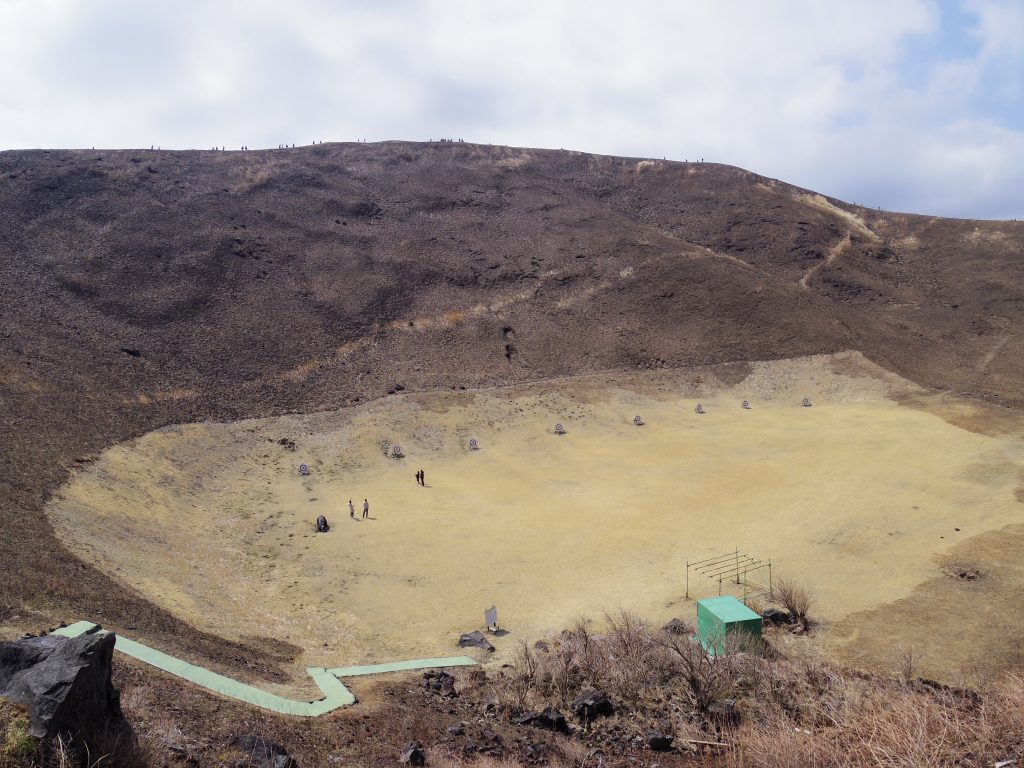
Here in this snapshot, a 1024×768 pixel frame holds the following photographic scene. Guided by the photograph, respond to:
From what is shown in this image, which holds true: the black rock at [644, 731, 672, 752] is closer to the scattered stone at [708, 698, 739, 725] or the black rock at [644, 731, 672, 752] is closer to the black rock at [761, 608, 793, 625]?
the scattered stone at [708, 698, 739, 725]

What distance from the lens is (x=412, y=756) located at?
989 centimetres

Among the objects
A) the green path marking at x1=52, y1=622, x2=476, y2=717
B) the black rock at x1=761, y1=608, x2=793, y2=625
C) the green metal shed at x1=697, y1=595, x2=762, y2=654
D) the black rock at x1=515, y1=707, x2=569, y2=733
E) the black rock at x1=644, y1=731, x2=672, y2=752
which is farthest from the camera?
the black rock at x1=761, y1=608, x2=793, y2=625

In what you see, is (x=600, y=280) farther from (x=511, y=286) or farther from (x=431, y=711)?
A: (x=431, y=711)

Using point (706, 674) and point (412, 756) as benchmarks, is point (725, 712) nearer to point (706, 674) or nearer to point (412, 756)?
point (706, 674)

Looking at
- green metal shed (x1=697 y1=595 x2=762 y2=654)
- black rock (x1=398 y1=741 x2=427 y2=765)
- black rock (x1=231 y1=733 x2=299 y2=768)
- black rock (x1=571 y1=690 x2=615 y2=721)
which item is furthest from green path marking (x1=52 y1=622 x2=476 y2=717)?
green metal shed (x1=697 y1=595 x2=762 y2=654)

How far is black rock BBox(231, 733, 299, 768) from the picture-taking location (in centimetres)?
884

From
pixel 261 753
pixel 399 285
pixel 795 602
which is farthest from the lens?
pixel 399 285

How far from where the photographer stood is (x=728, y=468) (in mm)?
34156

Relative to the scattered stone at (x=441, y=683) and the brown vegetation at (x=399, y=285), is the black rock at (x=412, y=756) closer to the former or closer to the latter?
the scattered stone at (x=441, y=683)

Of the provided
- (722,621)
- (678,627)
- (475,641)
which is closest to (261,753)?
(475,641)

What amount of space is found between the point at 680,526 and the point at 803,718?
1627 centimetres

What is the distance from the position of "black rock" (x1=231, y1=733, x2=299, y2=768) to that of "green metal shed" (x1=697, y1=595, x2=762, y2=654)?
1003cm

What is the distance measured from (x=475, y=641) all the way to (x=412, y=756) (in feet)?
27.4

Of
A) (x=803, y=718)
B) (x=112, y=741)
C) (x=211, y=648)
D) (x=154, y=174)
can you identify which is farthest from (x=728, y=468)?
(x=154, y=174)
